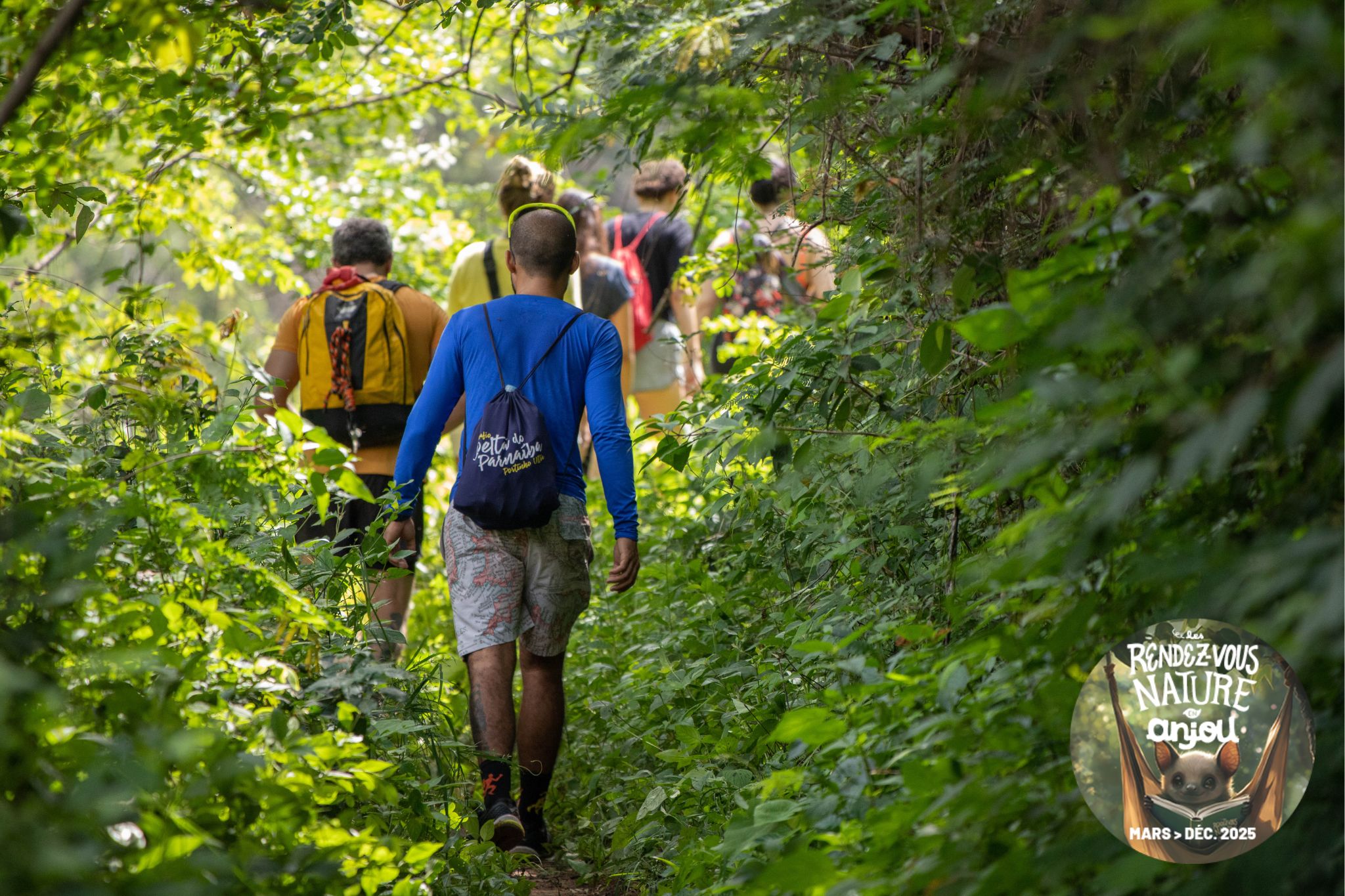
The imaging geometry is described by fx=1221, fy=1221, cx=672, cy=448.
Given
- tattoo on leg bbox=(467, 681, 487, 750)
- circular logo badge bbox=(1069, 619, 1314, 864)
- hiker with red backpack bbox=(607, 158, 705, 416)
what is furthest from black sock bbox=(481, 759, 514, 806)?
hiker with red backpack bbox=(607, 158, 705, 416)

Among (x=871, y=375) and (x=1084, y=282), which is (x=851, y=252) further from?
(x=1084, y=282)

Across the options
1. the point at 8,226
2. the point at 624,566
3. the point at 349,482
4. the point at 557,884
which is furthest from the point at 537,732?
the point at 8,226

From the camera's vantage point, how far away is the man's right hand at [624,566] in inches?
158

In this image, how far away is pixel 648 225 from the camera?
781cm

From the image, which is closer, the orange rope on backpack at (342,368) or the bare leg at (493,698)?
the bare leg at (493,698)

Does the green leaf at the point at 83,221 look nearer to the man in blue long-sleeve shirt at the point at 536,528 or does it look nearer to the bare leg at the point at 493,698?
the man in blue long-sleeve shirt at the point at 536,528

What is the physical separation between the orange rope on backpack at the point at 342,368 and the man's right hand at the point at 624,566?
5.56 feet

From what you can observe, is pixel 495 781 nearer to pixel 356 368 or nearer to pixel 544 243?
pixel 544 243

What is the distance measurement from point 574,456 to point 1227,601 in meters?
2.70

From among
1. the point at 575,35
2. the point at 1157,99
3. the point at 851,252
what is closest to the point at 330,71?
the point at 575,35

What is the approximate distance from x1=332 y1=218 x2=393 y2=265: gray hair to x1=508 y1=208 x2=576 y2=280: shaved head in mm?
1497

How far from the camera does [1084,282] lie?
1.75 m

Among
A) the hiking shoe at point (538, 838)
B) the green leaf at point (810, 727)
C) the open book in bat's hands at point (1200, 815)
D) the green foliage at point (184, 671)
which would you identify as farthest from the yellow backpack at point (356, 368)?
the open book in bat's hands at point (1200, 815)

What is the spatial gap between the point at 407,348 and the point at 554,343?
144 cm
